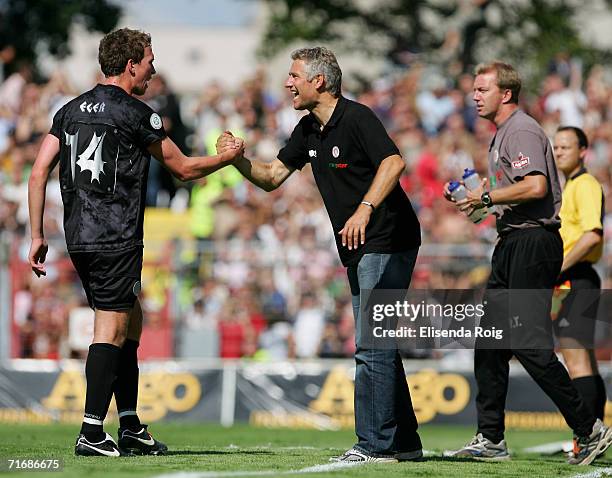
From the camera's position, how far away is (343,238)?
725cm

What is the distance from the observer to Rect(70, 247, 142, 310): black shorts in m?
7.28

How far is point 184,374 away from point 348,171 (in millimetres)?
7077

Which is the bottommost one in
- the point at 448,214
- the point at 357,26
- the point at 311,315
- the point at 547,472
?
the point at 547,472

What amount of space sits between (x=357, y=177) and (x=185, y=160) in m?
1.05

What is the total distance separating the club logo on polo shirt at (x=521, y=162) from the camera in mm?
8180

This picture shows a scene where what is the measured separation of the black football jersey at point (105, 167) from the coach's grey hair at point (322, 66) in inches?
39.9

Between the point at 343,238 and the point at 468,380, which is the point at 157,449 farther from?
the point at 468,380

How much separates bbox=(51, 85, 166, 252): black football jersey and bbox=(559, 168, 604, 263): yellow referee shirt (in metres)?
3.56

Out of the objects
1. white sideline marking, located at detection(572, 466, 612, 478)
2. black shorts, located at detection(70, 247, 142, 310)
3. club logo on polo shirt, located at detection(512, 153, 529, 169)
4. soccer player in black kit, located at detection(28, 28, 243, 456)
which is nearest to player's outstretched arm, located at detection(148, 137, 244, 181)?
soccer player in black kit, located at detection(28, 28, 243, 456)

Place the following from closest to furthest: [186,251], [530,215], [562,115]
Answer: [530,215], [186,251], [562,115]

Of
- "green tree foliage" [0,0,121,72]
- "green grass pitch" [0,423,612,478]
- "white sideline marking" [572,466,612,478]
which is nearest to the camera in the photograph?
"green grass pitch" [0,423,612,478]

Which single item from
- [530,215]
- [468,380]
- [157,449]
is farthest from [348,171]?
[468,380]

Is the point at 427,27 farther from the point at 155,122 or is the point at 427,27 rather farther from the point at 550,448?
the point at 155,122

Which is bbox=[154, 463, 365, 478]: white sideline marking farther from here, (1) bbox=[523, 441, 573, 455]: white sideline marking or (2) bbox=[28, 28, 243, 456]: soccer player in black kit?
(1) bbox=[523, 441, 573, 455]: white sideline marking
